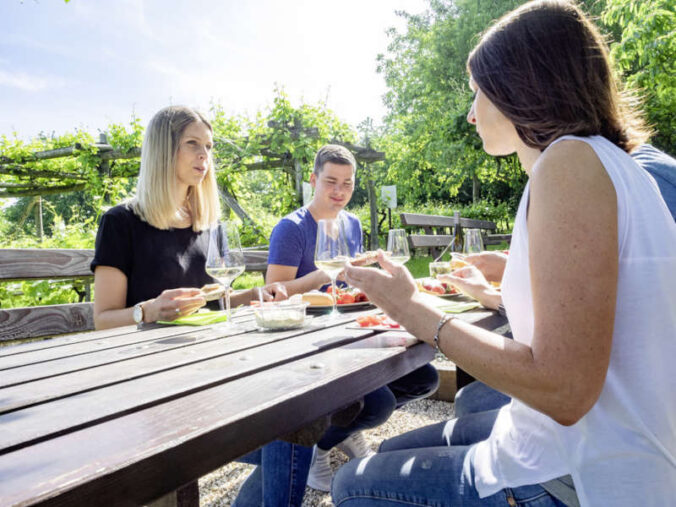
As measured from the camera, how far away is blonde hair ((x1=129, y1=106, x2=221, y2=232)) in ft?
8.08

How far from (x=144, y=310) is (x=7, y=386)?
854 millimetres

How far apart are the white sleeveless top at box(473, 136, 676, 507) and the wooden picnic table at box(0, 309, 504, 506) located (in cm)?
45

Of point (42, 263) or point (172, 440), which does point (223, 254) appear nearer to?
point (172, 440)

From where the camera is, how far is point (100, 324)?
2.16m

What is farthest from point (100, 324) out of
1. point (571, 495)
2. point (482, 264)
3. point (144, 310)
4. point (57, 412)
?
point (571, 495)

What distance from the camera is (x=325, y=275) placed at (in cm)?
260

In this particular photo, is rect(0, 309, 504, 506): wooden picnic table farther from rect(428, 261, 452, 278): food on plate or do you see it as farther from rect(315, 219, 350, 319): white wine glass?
rect(428, 261, 452, 278): food on plate

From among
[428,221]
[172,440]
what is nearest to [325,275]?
[172,440]

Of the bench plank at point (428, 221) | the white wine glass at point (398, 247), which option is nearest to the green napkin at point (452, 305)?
the white wine glass at point (398, 247)

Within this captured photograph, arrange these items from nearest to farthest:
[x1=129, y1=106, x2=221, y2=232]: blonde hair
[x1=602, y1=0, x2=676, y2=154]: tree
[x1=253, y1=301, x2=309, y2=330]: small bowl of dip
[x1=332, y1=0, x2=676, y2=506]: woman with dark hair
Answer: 1. [x1=332, y1=0, x2=676, y2=506]: woman with dark hair
2. [x1=253, y1=301, x2=309, y2=330]: small bowl of dip
3. [x1=129, y1=106, x2=221, y2=232]: blonde hair
4. [x1=602, y1=0, x2=676, y2=154]: tree

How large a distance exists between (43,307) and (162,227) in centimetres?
→ 88

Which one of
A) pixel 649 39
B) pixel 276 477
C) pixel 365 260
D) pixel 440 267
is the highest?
pixel 649 39

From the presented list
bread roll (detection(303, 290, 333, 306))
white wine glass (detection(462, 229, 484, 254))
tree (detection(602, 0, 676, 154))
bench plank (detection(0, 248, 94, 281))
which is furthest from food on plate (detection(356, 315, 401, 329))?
tree (detection(602, 0, 676, 154))

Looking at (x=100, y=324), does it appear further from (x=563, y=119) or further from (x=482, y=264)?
(x=563, y=119)
